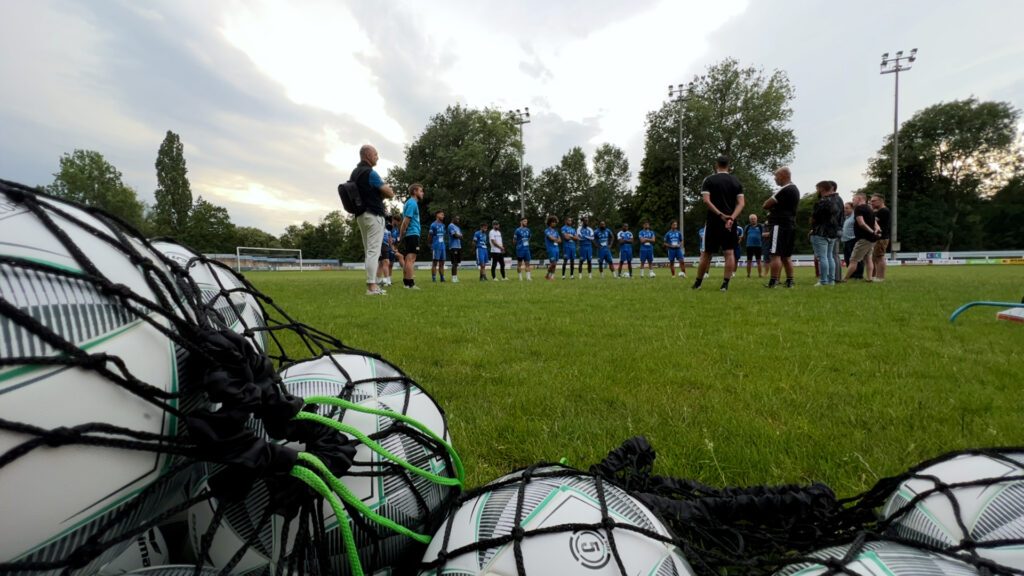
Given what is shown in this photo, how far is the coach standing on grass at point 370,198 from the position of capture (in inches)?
296

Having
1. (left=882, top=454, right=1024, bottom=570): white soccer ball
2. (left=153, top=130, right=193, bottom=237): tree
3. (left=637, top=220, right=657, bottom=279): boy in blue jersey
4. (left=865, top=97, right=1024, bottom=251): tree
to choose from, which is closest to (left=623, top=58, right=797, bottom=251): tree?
(left=865, top=97, right=1024, bottom=251): tree

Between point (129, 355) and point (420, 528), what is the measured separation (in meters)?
0.68

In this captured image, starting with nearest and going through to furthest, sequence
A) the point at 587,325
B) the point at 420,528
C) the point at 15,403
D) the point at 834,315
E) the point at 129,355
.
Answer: the point at 15,403
the point at 129,355
the point at 420,528
the point at 587,325
the point at 834,315

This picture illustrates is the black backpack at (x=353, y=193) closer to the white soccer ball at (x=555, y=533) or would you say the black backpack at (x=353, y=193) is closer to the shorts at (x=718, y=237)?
the shorts at (x=718, y=237)

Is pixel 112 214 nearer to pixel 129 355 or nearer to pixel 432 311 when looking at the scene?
pixel 129 355

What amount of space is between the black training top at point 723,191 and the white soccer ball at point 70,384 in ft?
Answer: 27.0

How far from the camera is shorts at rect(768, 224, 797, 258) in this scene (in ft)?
27.3

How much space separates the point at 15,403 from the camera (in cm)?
60

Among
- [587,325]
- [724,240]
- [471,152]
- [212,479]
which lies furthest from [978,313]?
[471,152]

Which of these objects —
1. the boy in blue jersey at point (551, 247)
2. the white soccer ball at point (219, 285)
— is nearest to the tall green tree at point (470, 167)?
the boy in blue jersey at point (551, 247)

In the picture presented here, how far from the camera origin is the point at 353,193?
7.52 m

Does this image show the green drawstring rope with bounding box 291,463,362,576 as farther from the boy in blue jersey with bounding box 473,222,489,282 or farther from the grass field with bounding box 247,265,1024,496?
the boy in blue jersey with bounding box 473,222,489,282

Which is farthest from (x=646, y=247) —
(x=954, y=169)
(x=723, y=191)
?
(x=954, y=169)

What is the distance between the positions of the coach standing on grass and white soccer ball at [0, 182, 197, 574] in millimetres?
6753
